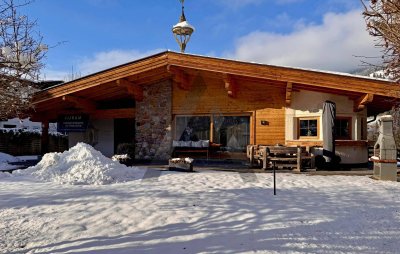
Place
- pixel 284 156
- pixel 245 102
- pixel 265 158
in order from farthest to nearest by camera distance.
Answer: pixel 245 102
pixel 284 156
pixel 265 158

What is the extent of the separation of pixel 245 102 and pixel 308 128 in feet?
8.61

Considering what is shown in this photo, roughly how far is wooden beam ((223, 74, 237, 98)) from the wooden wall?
26 centimetres

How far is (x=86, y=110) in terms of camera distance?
590 inches

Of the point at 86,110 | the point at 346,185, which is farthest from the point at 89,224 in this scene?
the point at 86,110

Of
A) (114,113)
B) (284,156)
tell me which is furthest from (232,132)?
(114,113)

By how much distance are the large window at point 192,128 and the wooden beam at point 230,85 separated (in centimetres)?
156

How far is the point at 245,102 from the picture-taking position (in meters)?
12.9

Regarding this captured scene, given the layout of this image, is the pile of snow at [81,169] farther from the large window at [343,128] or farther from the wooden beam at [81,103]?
the large window at [343,128]

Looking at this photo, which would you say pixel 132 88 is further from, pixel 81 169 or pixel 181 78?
pixel 81 169

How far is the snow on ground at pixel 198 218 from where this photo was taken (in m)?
3.89

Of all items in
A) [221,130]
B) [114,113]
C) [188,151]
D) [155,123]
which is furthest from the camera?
[114,113]

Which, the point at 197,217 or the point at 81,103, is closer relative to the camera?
the point at 197,217

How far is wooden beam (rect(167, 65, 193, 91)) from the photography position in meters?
12.6

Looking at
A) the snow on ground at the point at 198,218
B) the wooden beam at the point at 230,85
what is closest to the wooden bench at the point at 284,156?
the snow on ground at the point at 198,218
